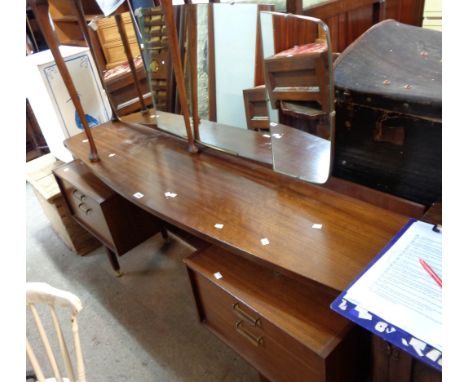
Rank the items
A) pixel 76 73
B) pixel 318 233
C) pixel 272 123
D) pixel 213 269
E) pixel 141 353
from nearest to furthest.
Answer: pixel 318 233, pixel 213 269, pixel 272 123, pixel 141 353, pixel 76 73

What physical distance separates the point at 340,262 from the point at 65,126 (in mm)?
1901

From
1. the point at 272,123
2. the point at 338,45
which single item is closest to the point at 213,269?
the point at 272,123

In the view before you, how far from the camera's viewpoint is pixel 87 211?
177 cm

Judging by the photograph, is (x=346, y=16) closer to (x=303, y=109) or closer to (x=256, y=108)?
(x=256, y=108)

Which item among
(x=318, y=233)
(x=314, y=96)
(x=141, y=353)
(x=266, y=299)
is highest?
(x=314, y=96)

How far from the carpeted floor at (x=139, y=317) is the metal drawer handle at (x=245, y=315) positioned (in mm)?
449

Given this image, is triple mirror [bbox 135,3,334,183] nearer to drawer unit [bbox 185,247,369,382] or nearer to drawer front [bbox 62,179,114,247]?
drawer unit [bbox 185,247,369,382]

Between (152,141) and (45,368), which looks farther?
(152,141)

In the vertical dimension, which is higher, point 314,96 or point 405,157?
point 314,96

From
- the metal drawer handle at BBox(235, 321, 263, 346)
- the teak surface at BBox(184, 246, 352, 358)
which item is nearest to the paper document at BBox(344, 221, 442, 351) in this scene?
the teak surface at BBox(184, 246, 352, 358)

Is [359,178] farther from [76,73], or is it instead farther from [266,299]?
[76,73]

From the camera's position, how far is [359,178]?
3.90 feet

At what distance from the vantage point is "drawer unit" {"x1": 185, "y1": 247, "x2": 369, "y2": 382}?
0.88 m

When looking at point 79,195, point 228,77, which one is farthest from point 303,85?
point 79,195
